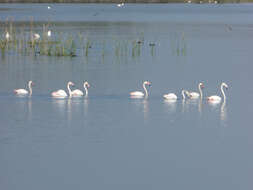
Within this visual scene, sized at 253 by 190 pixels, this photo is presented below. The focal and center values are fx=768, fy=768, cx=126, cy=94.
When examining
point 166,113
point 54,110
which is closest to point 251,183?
point 166,113

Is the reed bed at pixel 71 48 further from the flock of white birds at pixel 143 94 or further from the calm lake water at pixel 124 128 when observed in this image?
the flock of white birds at pixel 143 94

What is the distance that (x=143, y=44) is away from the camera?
3195 centimetres

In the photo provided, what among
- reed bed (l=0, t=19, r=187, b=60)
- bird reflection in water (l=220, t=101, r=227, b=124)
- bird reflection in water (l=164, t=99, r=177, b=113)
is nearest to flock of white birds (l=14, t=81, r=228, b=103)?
bird reflection in water (l=164, t=99, r=177, b=113)

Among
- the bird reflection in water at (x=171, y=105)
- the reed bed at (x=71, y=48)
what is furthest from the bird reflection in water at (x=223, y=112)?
the reed bed at (x=71, y=48)

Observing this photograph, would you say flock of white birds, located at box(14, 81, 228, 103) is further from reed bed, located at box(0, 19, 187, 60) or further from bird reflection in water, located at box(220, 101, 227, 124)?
Answer: reed bed, located at box(0, 19, 187, 60)

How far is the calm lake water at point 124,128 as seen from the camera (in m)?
11.4

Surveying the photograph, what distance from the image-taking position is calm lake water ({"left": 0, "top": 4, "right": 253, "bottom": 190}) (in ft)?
37.3

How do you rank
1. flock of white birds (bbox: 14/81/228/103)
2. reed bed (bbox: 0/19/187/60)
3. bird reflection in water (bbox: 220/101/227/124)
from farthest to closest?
reed bed (bbox: 0/19/187/60) < flock of white birds (bbox: 14/81/228/103) < bird reflection in water (bbox: 220/101/227/124)

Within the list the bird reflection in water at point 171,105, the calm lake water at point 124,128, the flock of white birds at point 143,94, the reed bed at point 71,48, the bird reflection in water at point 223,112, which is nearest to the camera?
the calm lake water at point 124,128

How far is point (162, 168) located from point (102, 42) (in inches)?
857

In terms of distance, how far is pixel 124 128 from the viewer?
1471cm

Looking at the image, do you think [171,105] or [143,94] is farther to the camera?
[143,94]

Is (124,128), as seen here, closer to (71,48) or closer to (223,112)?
(223,112)

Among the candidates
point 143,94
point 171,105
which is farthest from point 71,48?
point 171,105
